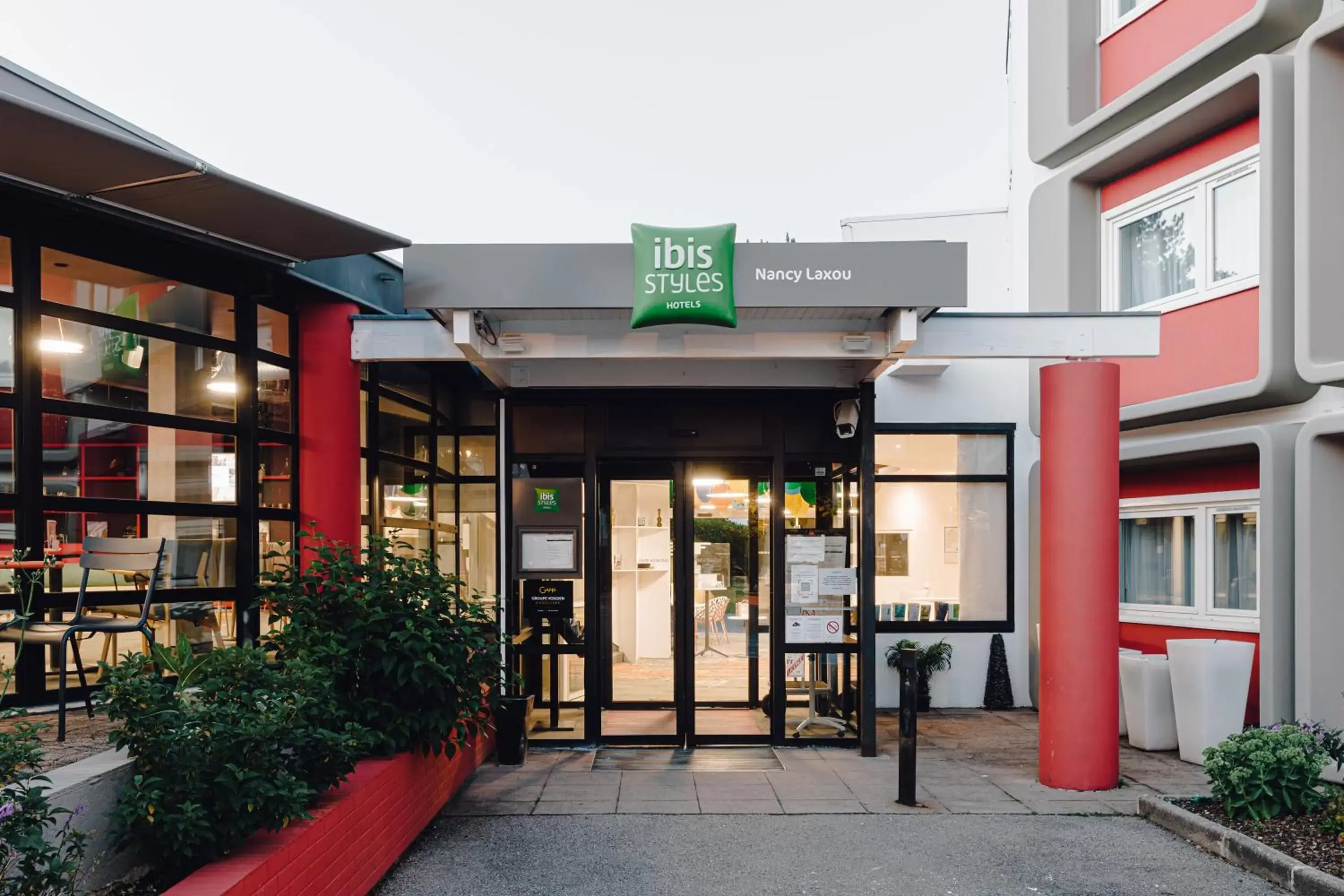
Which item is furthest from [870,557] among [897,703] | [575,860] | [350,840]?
[350,840]

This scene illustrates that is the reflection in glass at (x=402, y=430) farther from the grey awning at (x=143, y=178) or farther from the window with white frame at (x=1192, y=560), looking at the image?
the window with white frame at (x=1192, y=560)

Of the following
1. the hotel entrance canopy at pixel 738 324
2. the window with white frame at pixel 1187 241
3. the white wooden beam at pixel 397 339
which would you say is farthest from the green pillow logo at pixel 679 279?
the window with white frame at pixel 1187 241

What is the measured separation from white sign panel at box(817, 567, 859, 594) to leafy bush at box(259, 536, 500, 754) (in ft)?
11.4

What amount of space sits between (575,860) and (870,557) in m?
3.87

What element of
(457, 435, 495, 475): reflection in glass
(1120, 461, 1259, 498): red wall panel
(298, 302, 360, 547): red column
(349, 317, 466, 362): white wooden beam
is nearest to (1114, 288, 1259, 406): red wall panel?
(1120, 461, 1259, 498): red wall panel

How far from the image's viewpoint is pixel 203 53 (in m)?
13.7

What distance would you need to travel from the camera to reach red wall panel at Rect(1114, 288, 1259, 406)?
8.87 meters

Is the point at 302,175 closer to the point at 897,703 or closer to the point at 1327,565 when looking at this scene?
the point at 897,703

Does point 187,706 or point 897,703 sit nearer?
point 187,706

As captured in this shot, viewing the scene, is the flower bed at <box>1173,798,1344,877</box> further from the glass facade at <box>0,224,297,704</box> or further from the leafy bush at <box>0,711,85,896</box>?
the glass facade at <box>0,224,297,704</box>

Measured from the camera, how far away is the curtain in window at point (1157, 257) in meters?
9.80

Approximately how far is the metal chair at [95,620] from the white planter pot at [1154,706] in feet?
25.6

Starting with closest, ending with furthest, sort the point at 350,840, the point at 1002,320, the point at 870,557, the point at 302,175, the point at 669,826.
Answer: the point at 350,840
the point at 669,826
the point at 1002,320
the point at 870,557
the point at 302,175

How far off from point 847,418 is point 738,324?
1778 millimetres
